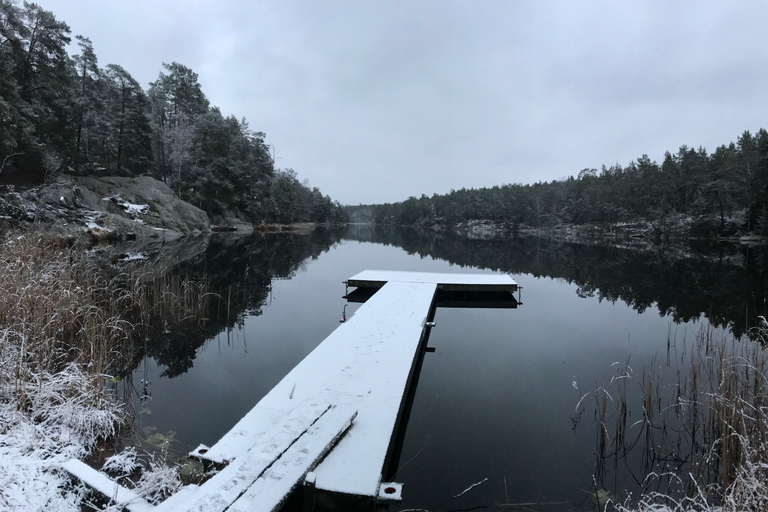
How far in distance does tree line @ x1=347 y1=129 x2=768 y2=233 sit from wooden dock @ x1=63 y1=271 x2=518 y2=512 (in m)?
36.4

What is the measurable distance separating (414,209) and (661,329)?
95032 mm

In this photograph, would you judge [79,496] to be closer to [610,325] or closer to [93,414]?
[93,414]

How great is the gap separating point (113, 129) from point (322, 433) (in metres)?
34.4

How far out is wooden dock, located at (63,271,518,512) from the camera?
2146 millimetres

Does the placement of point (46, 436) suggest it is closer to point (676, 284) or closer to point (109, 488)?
point (109, 488)

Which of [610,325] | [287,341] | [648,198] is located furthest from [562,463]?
[648,198]

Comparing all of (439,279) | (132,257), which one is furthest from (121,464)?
(132,257)

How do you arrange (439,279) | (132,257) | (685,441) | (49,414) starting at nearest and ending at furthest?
(49,414), (685,441), (439,279), (132,257)

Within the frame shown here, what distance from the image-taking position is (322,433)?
2742 millimetres

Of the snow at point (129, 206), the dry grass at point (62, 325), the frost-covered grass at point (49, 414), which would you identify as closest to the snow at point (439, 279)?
the dry grass at point (62, 325)

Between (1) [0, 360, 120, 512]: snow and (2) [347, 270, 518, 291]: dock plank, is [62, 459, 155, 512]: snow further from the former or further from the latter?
(2) [347, 270, 518, 291]: dock plank

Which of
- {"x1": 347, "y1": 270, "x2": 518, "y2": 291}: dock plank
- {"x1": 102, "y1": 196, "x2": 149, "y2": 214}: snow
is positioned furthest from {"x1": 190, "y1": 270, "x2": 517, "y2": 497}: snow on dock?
{"x1": 102, "y1": 196, "x2": 149, "y2": 214}: snow

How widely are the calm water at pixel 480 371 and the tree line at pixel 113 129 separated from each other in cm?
770

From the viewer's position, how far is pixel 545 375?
518 cm
